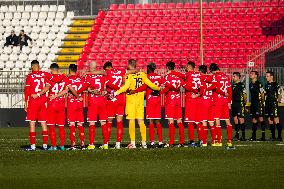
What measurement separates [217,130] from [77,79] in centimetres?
427

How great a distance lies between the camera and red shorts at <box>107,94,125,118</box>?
24.6 m

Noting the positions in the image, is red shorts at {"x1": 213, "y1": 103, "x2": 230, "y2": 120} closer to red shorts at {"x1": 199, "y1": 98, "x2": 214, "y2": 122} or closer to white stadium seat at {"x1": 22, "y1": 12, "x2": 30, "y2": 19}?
red shorts at {"x1": 199, "y1": 98, "x2": 214, "y2": 122}

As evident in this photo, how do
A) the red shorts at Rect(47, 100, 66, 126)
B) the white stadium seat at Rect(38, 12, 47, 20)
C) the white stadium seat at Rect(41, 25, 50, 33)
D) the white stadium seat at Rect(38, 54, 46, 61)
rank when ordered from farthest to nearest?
the white stadium seat at Rect(38, 12, 47, 20) → the white stadium seat at Rect(41, 25, 50, 33) → the white stadium seat at Rect(38, 54, 46, 61) → the red shorts at Rect(47, 100, 66, 126)

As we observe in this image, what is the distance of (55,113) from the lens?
79.0ft

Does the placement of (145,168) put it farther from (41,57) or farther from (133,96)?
(41,57)

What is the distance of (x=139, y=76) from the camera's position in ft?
79.4

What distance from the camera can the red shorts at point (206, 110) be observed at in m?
25.6

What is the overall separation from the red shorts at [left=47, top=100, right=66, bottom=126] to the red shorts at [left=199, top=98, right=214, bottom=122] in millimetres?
4057

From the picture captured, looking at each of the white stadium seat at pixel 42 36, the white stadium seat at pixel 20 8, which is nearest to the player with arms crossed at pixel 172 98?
the white stadium seat at pixel 42 36

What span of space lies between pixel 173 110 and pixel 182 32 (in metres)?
31.4

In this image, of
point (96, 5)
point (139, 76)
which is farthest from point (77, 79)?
point (96, 5)

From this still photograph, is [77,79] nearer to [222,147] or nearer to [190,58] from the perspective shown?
[222,147]

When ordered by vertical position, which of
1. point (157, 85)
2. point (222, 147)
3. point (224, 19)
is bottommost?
point (222, 147)

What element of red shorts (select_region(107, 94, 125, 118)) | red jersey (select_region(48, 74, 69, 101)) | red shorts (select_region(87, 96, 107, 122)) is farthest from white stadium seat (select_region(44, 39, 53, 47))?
red shorts (select_region(87, 96, 107, 122))
